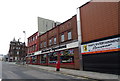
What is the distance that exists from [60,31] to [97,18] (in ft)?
32.3

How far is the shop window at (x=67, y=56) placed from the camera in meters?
19.4

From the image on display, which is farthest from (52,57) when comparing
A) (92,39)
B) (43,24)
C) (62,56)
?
(43,24)

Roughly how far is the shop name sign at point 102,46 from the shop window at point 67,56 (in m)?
3.19

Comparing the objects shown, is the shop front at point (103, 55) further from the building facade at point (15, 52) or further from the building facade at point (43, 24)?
the building facade at point (15, 52)

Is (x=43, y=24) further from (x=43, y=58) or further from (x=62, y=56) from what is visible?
(x=62, y=56)

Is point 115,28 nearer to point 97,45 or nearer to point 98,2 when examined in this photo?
point 97,45

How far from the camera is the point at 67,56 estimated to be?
20562mm

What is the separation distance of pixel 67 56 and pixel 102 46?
314 inches

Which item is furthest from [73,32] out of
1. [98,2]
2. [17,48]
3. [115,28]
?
[17,48]

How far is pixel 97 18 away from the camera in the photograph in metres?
14.9

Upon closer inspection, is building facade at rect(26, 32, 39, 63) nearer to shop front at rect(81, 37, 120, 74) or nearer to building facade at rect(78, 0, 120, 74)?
building facade at rect(78, 0, 120, 74)

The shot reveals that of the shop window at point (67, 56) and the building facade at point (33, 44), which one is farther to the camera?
the building facade at point (33, 44)

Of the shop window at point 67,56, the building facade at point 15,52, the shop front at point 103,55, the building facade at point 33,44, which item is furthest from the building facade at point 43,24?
the building facade at point 15,52

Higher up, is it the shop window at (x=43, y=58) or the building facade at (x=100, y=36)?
the building facade at (x=100, y=36)
